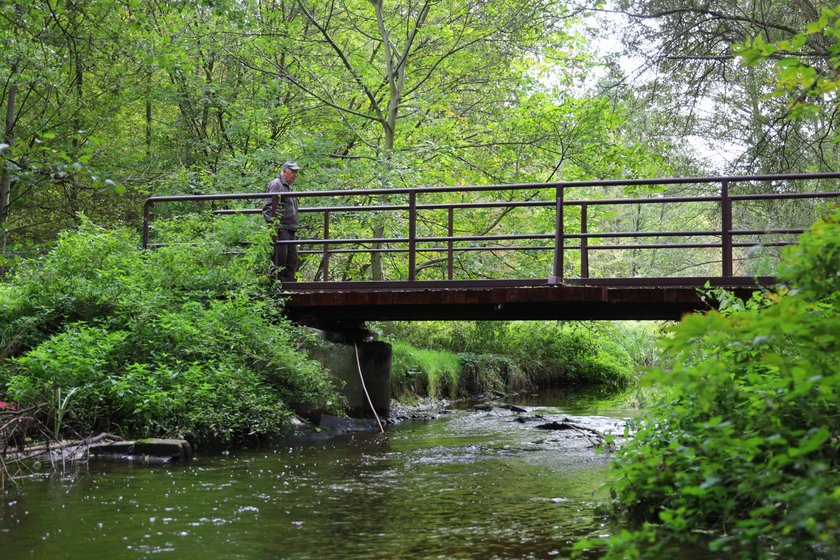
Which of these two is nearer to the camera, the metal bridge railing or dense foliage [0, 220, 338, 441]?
dense foliage [0, 220, 338, 441]

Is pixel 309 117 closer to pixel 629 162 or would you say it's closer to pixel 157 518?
pixel 629 162

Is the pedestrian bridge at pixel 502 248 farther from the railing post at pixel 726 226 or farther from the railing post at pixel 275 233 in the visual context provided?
the railing post at pixel 275 233

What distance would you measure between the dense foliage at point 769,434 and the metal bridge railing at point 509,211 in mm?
6416

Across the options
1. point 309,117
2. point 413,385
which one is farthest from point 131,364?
point 309,117

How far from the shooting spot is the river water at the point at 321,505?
522cm

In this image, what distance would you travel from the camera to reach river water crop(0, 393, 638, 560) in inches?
205

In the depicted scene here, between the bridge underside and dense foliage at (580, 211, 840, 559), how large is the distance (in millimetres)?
6023

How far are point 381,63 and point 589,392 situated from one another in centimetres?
902

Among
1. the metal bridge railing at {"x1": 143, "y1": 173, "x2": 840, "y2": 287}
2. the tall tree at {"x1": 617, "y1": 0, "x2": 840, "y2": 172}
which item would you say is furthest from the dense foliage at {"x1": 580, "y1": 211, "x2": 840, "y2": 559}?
the tall tree at {"x1": 617, "y1": 0, "x2": 840, "y2": 172}

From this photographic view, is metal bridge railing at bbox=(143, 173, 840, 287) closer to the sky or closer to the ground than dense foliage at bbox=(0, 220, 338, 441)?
closer to the sky

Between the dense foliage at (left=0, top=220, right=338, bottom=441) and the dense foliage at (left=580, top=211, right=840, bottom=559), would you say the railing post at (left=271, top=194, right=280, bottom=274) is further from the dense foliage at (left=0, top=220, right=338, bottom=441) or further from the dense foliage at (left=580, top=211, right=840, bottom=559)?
the dense foliage at (left=580, top=211, right=840, bottom=559)

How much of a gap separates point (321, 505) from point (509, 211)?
11761 millimetres

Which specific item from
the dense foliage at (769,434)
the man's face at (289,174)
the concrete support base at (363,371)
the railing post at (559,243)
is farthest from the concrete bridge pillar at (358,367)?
the dense foliage at (769,434)

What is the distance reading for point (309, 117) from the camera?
63.8ft
